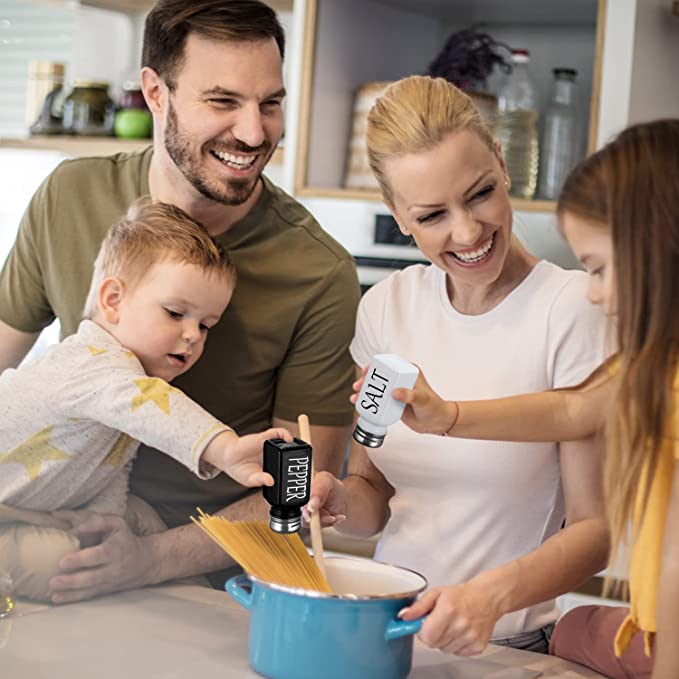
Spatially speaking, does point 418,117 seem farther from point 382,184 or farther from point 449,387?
point 449,387

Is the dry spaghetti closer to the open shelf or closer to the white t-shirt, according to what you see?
the white t-shirt

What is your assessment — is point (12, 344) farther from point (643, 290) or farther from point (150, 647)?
point (643, 290)

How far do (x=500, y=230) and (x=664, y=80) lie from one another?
1.26 metres

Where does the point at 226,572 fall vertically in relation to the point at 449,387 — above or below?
below

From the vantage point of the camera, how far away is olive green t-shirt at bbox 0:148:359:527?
1.72 meters

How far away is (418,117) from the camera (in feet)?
4.47

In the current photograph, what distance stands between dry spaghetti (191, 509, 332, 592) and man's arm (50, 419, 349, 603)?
24 cm

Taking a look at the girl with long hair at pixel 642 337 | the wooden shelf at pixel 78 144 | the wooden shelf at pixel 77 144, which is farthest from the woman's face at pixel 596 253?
the wooden shelf at pixel 77 144

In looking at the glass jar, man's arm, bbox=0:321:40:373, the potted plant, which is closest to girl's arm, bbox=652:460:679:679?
man's arm, bbox=0:321:40:373

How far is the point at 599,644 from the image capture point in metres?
1.20

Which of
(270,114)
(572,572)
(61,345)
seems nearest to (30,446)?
(61,345)

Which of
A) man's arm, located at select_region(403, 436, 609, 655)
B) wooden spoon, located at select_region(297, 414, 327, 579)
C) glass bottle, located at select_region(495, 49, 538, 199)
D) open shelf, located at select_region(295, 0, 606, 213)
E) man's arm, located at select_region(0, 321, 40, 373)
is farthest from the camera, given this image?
open shelf, located at select_region(295, 0, 606, 213)

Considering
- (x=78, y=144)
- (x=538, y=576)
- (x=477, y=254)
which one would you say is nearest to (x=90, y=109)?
(x=78, y=144)

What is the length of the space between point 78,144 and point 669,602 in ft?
7.57
